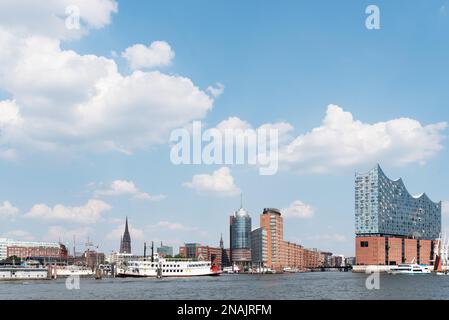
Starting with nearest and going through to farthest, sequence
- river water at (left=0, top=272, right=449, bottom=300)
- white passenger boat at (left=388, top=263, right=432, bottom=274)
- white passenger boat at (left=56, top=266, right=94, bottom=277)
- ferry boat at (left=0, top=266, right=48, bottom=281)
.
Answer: river water at (left=0, top=272, right=449, bottom=300) → ferry boat at (left=0, top=266, right=48, bottom=281) → white passenger boat at (left=56, top=266, right=94, bottom=277) → white passenger boat at (left=388, top=263, right=432, bottom=274)

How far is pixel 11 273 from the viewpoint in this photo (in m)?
133

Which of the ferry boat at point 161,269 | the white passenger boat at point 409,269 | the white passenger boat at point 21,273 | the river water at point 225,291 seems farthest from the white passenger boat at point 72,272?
the white passenger boat at point 409,269

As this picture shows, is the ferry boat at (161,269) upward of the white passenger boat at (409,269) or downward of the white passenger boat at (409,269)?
upward

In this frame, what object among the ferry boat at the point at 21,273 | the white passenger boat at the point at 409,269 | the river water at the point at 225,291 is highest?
the river water at the point at 225,291

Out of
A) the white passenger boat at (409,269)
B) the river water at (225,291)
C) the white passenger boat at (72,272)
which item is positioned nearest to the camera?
the river water at (225,291)

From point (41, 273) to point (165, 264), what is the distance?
30.3 m

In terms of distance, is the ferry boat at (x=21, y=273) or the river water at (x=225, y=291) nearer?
the river water at (x=225, y=291)

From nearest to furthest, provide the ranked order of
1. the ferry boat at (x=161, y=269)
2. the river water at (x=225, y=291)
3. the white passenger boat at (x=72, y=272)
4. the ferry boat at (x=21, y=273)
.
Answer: the river water at (x=225, y=291), the ferry boat at (x=21, y=273), the ferry boat at (x=161, y=269), the white passenger boat at (x=72, y=272)

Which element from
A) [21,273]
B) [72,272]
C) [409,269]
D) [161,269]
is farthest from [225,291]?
[409,269]

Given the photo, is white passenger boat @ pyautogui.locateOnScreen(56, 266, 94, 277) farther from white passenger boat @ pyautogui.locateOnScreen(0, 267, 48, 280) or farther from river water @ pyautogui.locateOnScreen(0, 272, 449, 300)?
river water @ pyautogui.locateOnScreen(0, 272, 449, 300)

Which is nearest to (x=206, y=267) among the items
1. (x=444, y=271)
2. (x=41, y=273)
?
(x=41, y=273)

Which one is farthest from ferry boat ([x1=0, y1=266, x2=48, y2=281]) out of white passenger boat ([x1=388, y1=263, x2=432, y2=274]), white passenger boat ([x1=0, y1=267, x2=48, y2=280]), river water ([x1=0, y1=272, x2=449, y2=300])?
white passenger boat ([x1=388, y1=263, x2=432, y2=274])

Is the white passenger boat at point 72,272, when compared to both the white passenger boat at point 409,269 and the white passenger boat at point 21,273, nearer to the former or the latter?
the white passenger boat at point 21,273
